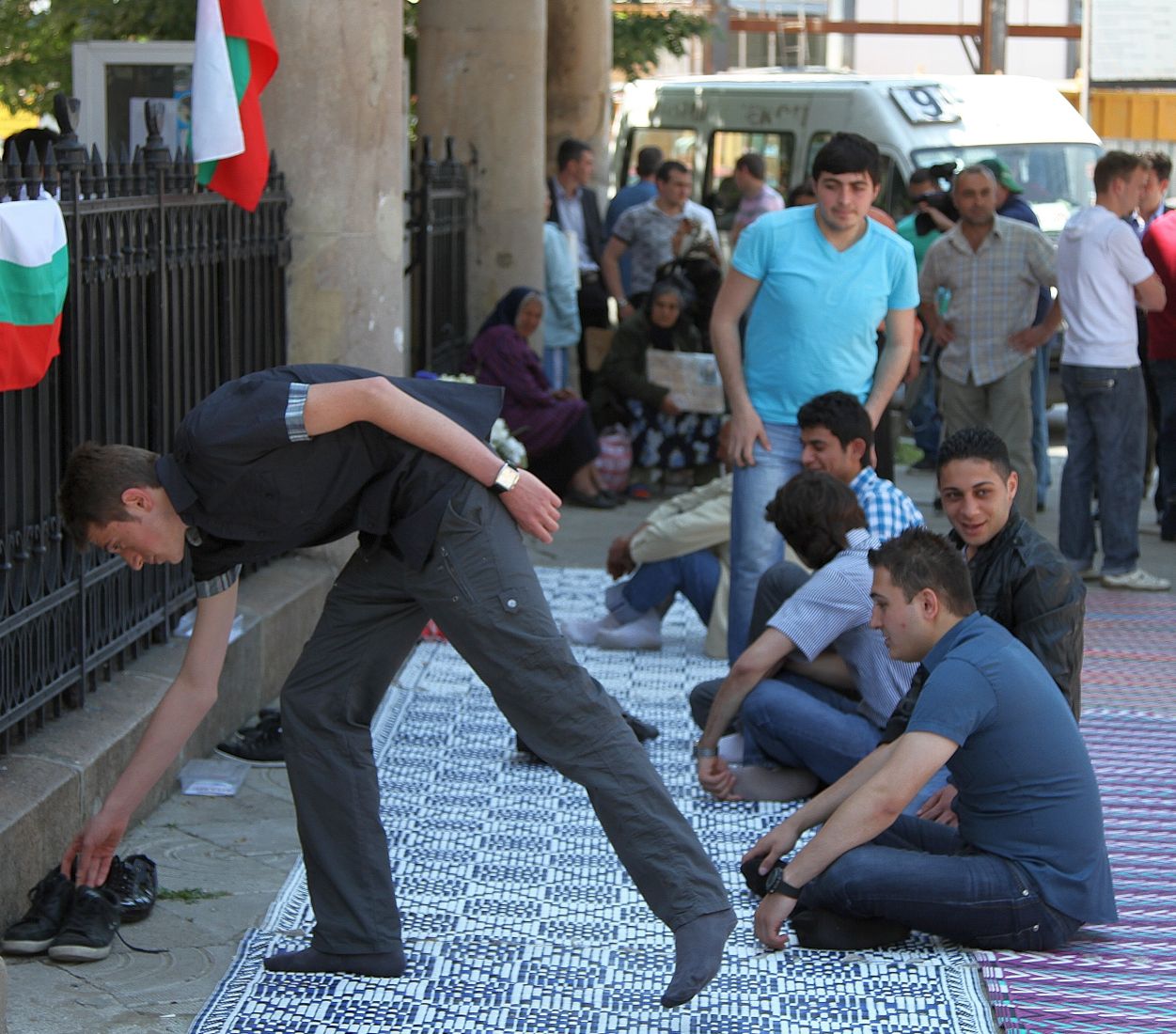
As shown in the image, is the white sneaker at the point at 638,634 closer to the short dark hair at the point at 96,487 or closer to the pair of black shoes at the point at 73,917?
the pair of black shoes at the point at 73,917

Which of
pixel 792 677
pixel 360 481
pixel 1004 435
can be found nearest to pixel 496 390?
pixel 360 481

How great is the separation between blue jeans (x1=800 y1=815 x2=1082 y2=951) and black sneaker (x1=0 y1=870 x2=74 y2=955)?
67.0 inches

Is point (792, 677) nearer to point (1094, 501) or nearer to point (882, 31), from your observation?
point (1094, 501)

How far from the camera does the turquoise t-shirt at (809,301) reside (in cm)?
602

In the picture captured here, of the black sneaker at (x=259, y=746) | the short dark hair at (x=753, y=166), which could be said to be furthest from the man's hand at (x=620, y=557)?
the short dark hair at (x=753, y=166)

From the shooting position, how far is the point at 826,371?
6.05m

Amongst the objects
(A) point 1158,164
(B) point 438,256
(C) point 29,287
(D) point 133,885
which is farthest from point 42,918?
(A) point 1158,164

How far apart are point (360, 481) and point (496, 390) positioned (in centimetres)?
35

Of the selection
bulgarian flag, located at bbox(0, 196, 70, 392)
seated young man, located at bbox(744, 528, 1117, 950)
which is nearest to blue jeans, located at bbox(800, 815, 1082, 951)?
seated young man, located at bbox(744, 528, 1117, 950)

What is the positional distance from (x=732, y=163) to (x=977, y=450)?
1170 cm

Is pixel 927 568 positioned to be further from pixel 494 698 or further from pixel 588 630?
pixel 588 630

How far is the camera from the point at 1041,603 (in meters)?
4.71

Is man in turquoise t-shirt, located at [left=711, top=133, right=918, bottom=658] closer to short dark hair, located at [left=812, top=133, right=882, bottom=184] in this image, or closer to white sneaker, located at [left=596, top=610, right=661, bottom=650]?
short dark hair, located at [left=812, top=133, right=882, bottom=184]

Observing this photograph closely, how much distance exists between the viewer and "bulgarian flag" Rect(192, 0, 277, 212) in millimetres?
6047
